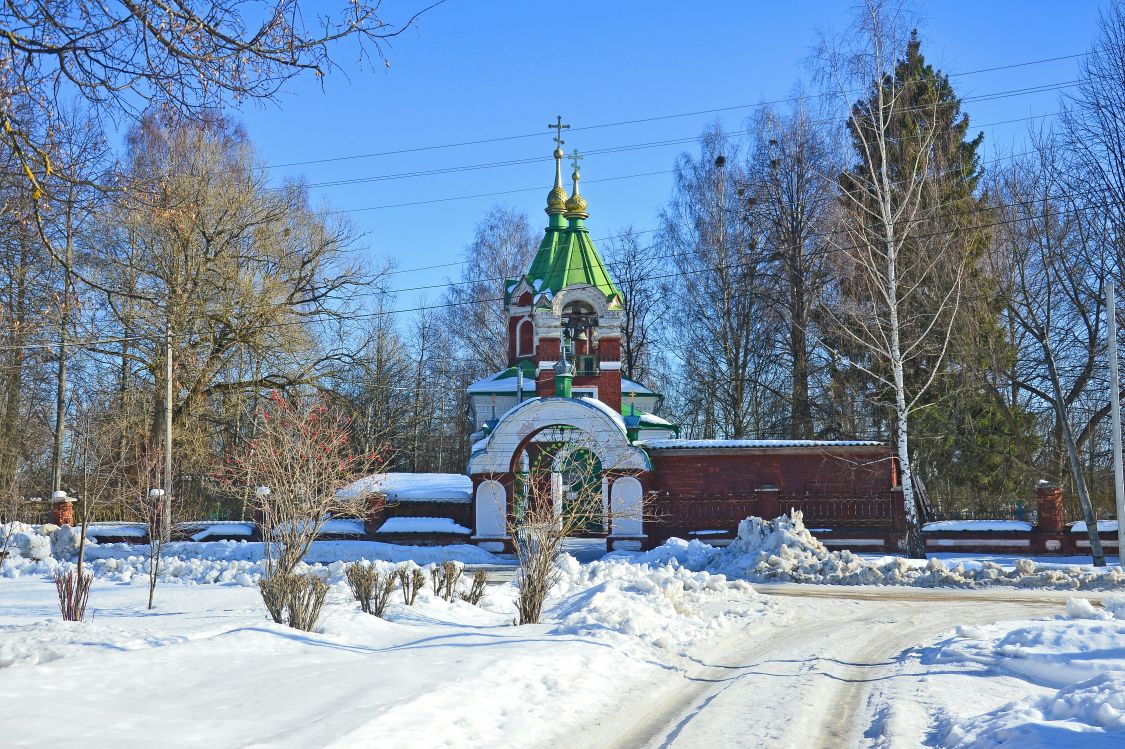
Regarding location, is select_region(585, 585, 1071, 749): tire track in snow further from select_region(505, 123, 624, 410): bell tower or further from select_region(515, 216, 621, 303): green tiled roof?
select_region(515, 216, 621, 303): green tiled roof

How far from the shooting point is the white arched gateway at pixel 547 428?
25031mm

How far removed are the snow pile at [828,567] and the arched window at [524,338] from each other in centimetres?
1493

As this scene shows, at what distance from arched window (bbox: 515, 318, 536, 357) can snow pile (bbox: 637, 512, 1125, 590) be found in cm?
1493

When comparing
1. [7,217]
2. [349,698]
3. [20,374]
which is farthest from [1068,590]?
[20,374]

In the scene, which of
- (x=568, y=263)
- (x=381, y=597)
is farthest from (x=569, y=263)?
(x=381, y=597)

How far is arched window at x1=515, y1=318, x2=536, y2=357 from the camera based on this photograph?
35.2 m

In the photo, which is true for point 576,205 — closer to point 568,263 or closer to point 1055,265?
point 568,263

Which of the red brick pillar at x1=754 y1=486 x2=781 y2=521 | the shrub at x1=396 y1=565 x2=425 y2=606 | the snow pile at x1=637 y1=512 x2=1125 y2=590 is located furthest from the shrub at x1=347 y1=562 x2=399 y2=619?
the red brick pillar at x1=754 y1=486 x2=781 y2=521

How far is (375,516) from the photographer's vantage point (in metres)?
25.5

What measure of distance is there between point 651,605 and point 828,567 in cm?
761

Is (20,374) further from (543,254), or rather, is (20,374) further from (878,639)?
(878,639)

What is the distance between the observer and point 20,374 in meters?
30.4

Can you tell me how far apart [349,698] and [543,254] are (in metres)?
29.7

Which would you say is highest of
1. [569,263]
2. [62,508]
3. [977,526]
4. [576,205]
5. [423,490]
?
[576,205]
